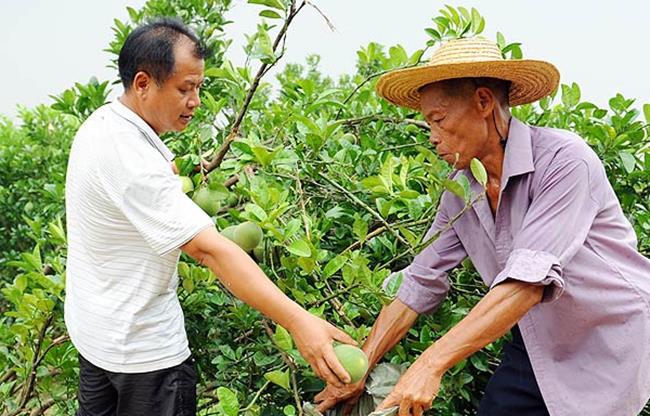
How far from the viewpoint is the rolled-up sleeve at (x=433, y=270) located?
1.93 metres

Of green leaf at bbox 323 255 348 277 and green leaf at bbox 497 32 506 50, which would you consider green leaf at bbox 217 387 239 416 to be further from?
green leaf at bbox 497 32 506 50

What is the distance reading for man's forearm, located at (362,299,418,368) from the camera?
1.81 m

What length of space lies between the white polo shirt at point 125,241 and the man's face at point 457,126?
605mm

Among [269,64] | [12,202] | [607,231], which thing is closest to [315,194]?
[269,64]

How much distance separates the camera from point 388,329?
1.86 m

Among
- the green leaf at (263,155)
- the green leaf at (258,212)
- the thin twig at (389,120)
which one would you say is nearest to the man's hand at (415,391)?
the green leaf at (258,212)

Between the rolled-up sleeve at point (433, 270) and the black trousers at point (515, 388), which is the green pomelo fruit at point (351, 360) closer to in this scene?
the rolled-up sleeve at point (433, 270)

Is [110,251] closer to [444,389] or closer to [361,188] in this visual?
[361,188]

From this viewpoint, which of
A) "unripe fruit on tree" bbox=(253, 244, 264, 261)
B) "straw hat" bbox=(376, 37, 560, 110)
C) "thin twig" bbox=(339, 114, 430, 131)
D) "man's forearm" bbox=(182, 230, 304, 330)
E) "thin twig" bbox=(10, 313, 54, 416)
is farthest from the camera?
"thin twig" bbox=(339, 114, 430, 131)

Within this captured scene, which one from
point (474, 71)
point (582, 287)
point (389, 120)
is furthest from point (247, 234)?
point (389, 120)

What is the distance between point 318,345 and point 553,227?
0.56 metres

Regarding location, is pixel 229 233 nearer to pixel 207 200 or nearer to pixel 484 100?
pixel 207 200

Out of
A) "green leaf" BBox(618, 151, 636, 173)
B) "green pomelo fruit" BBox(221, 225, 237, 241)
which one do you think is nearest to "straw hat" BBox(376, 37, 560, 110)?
"green leaf" BBox(618, 151, 636, 173)

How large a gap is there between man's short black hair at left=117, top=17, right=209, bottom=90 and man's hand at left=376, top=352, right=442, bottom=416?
2.77 ft
